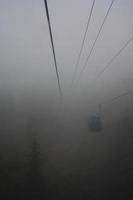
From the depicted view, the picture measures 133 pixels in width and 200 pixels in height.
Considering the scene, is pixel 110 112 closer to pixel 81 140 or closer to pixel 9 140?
pixel 81 140

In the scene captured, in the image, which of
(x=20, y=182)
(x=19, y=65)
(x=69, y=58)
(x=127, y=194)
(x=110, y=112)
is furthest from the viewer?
(x=19, y=65)

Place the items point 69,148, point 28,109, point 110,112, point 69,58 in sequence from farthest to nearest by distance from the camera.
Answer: point 69,58, point 28,109, point 110,112, point 69,148

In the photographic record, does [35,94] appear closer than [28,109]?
No

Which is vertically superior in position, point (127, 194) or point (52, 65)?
Result: point (52, 65)

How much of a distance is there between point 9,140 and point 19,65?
20.4 metres

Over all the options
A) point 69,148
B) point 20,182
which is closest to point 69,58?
point 69,148

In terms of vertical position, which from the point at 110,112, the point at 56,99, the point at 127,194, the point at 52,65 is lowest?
the point at 127,194

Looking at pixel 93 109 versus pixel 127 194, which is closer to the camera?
pixel 127 194

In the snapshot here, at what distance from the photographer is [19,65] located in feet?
135

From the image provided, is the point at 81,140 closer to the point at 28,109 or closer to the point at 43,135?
the point at 43,135

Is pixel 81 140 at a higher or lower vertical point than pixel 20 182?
higher

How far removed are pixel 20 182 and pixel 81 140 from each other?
902 cm

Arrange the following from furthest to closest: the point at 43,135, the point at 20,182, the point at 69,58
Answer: the point at 69,58 < the point at 43,135 < the point at 20,182

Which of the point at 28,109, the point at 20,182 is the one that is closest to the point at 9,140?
the point at 28,109
